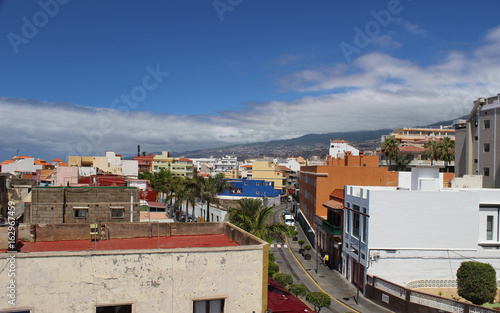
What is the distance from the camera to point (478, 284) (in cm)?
2523

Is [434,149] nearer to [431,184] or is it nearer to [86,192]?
[431,184]

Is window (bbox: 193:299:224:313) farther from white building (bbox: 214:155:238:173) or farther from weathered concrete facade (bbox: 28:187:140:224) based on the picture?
white building (bbox: 214:155:238:173)

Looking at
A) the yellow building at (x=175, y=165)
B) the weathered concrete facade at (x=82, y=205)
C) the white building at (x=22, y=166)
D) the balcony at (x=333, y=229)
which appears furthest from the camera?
the yellow building at (x=175, y=165)

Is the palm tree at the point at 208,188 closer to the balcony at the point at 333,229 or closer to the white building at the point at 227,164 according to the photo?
the balcony at the point at 333,229

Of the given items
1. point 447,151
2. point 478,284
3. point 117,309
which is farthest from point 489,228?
point 447,151

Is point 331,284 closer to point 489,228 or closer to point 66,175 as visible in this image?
point 489,228

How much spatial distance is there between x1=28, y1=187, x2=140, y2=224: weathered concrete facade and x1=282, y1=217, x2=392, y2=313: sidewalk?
53.0 ft

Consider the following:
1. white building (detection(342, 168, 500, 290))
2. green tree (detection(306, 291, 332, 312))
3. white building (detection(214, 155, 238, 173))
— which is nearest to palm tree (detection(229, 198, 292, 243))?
green tree (detection(306, 291, 332, 312))

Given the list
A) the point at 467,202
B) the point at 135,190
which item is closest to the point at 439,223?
the point at 467,202

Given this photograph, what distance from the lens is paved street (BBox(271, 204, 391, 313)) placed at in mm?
27953

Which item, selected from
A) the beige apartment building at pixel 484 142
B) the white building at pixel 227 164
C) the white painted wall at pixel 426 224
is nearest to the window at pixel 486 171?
the beige apartment building at pixel 484 142

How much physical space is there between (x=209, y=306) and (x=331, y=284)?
25323 mm

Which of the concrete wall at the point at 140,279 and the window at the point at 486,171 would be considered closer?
the concrete wall at the point at 140,279

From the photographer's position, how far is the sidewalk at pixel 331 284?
27906 millimetres
